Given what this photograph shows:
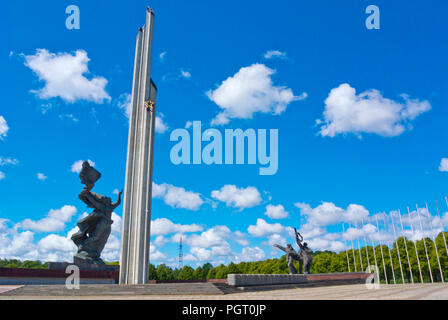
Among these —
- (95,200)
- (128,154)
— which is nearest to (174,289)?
(128,154)

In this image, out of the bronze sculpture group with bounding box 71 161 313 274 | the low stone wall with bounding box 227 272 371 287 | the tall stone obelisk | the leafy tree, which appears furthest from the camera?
the leafy tree

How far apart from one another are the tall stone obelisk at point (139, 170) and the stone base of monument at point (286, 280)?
6347mm

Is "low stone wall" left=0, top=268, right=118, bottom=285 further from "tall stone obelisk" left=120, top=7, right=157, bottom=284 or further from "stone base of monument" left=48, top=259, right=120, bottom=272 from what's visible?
"tall stone obelisk" left=120, top=7, right=157, bottom=284

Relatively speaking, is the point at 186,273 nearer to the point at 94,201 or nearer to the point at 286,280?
the point at 94,201

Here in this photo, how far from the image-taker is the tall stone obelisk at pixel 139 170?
18.3 meters

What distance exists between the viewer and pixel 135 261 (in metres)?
18.2

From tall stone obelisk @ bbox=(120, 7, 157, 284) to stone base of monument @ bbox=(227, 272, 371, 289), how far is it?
6347mm

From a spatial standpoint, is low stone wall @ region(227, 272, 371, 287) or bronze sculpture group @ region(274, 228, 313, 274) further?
bronze sculpture group @ region(274, 228, 313, 274)

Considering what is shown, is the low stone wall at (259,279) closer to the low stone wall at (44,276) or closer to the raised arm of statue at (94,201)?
the low stone wall at (44,276)

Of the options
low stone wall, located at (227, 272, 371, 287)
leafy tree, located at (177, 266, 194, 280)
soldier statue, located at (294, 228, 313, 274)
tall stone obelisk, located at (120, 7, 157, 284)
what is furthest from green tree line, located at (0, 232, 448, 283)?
tall stone obelisk, located at (120, 7, 157, 284)

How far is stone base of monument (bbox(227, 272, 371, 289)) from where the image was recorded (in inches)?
568

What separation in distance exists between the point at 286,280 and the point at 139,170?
10.5 m
